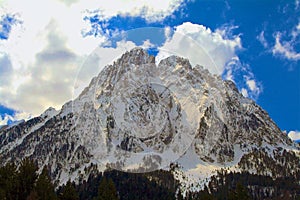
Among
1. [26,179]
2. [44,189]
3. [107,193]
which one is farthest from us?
[107,193]

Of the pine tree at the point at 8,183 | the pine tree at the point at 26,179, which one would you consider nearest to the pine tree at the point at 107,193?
the pine tree at the point at 26,179

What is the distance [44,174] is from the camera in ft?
157

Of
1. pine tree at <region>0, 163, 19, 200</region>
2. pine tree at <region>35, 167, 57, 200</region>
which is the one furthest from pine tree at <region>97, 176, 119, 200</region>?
pine tree at <region>0, 163, 19, 200</region>

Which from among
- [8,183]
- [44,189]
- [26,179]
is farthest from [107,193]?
[8,183]

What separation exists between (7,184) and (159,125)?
14950 cm

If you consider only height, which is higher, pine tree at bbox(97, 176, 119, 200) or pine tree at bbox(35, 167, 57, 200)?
pine tree at bbox(97, 176, 119, 200)

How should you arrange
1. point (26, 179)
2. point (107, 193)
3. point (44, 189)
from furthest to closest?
point (107, 193) → point (26, 179) → point (44, 189)

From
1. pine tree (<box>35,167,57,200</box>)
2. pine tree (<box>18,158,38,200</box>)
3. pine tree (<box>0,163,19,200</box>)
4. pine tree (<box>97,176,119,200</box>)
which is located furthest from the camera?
pine tree (<box>97,176,119,200</box>)

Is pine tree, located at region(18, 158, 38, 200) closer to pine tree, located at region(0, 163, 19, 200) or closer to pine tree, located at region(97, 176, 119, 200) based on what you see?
pine tree, located at region(0, 163, 19, 200)

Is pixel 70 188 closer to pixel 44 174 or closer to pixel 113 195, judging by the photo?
pixel 44 174

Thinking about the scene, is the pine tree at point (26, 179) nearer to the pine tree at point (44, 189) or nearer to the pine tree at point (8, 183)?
the pine tree at point (8, 183)

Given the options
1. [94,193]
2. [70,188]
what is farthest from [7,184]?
[94,193]

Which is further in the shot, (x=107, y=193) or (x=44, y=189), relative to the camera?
(x=107, y=193)

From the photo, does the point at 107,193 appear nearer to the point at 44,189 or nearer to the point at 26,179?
the point at 44,189
